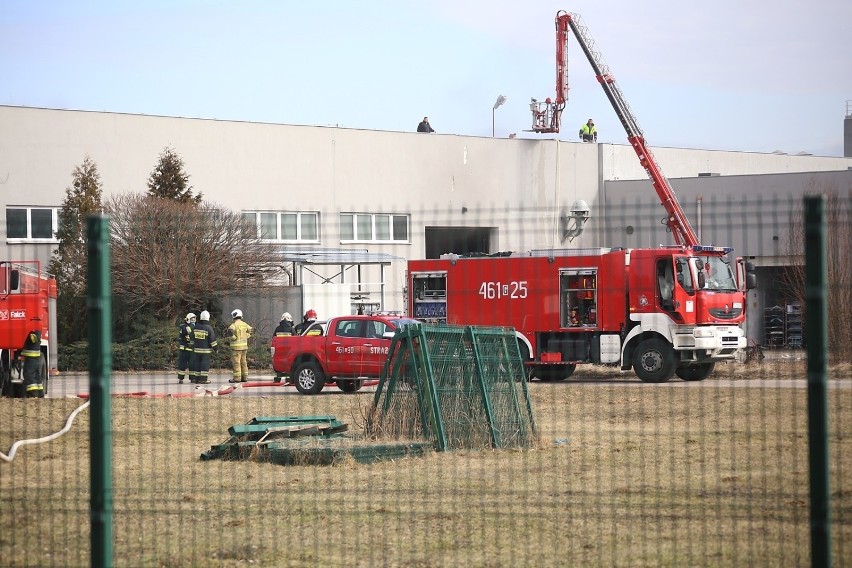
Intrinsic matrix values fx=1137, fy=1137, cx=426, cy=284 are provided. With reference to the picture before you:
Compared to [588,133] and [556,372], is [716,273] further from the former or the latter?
[588,133]

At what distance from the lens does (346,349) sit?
71.7ft

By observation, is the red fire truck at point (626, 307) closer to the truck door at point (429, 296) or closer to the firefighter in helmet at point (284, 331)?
the truck door at point (429, 296)

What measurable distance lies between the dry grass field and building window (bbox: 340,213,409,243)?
25.2m

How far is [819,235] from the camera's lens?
17.1 feet

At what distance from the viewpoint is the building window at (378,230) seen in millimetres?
39219

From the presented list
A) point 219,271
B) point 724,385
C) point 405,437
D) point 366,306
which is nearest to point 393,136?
point 366,306

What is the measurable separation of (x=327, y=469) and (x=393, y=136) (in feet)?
101

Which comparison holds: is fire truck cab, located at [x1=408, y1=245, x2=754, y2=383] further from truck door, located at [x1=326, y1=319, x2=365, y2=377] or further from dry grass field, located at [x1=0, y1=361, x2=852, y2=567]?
dry grass field, located at [x1=0, y1=361, x2=852, y2=567]

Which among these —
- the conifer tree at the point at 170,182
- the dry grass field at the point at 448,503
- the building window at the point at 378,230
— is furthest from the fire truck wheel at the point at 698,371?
the building window at the point at 378,230

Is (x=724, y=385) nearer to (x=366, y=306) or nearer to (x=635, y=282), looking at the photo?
(x=635, y=282)

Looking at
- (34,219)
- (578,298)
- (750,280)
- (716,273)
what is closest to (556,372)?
(578,298)

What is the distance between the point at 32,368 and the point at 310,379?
211 inches

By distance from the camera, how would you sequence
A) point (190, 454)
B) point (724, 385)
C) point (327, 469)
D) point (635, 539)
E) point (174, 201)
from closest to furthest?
1. point (635, 539)
2. point (327, 469)
3. point (190, 454)
4. point (724, 385)
5. point (174, 201)

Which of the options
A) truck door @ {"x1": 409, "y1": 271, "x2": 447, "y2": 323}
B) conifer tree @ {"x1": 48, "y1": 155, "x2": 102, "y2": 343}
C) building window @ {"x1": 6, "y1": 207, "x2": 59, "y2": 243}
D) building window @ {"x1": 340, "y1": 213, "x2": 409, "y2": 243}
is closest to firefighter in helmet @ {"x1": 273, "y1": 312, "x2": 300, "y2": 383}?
truck door @ {"x1": 409, "y1": 271, "x2": 447, "y2": 323}
